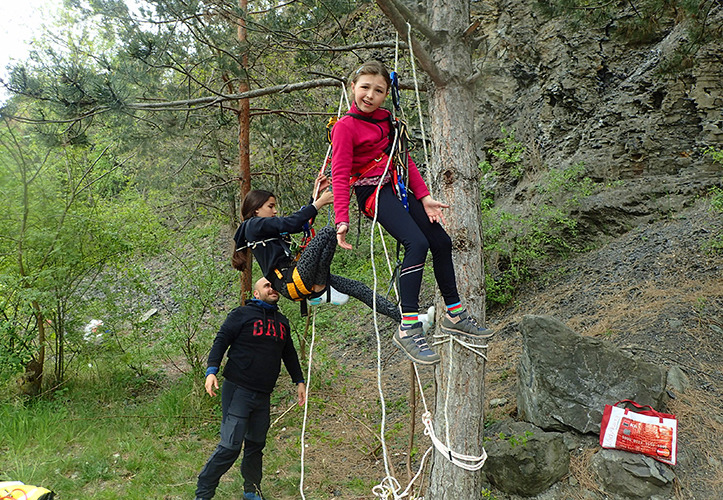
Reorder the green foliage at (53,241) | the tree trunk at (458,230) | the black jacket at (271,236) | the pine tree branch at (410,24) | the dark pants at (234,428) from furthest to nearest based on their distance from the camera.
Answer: the green foliage at (53,241) < the dark pants at (234,428) < the black jacket at (271,236) < the tree trunk at (458,230) < the pine tree branch at (410,24)

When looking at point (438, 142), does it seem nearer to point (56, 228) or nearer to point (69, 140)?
point (69, 140)

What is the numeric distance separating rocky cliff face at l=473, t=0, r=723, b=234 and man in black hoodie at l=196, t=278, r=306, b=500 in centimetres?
439

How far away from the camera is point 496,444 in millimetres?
3963

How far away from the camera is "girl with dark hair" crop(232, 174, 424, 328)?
2.93 m

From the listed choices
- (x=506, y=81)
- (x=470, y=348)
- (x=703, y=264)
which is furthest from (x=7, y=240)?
(x=506, y=81)

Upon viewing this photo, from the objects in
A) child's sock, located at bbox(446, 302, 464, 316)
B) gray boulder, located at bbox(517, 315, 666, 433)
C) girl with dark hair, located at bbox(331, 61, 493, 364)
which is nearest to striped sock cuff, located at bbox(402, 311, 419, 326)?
girl with dark hair, located at bbox(331, 61, 493, 364)

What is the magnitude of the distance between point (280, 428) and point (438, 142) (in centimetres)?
417

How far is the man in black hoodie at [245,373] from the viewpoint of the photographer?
11.3ft

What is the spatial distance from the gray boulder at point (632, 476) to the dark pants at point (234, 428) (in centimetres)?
271

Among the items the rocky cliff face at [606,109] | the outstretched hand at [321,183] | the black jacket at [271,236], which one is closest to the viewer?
the black jacket at [271,236]

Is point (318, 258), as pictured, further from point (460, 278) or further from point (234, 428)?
point (234, 428)

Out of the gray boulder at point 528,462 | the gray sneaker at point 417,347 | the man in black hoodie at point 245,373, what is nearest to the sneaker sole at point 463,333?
the gray sneaker at point 417,347

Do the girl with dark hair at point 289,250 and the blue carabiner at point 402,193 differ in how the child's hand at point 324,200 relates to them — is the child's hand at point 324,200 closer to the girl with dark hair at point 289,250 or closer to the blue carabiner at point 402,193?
the girl with dark hair at point 289,250

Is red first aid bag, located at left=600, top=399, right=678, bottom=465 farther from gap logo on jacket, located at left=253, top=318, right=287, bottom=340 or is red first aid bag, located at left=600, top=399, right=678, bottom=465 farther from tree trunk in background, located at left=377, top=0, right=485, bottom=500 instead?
gap logo on jacket, located at left=253, top=318, right=287, bottom=340
